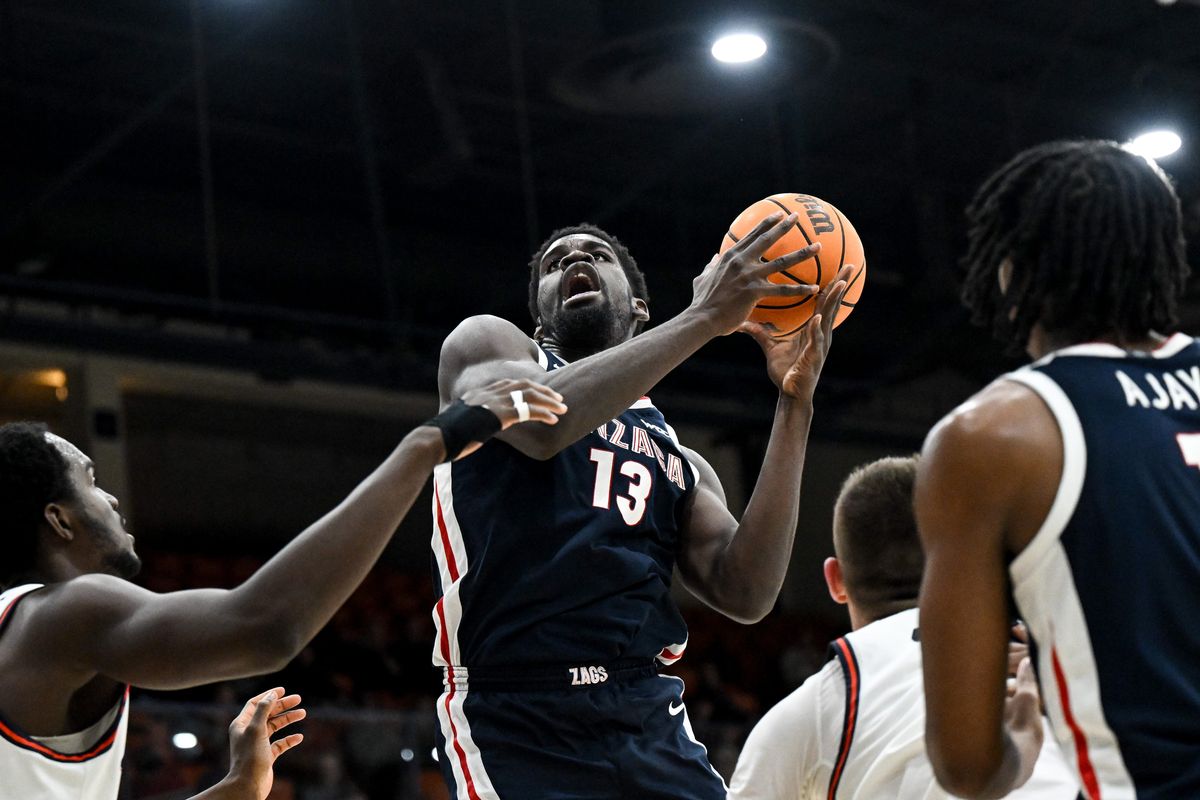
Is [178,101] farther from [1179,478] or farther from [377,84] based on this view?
[1179,478]

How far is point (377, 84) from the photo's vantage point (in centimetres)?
1431

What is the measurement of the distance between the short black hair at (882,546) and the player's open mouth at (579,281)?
3.55 ft

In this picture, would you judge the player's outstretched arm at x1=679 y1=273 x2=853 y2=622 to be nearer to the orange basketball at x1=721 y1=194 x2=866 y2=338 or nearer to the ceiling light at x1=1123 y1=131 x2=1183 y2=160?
the orange basketball at x1=721 y1=194 x2=866 y2=338

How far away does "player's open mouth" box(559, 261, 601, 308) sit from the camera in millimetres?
4375

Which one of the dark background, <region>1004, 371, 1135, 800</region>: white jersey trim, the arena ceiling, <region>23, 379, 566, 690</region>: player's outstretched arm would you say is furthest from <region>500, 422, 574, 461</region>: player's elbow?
the arena ceiling

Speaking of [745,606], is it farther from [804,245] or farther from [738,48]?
[738,48]

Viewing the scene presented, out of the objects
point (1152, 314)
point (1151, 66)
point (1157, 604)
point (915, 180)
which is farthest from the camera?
point (915, 180)

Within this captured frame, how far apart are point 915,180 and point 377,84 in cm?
510

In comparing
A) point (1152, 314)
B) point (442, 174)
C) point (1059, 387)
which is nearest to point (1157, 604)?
point (1059, 387)

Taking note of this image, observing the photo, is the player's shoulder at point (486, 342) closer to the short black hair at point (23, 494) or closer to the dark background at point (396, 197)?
the short black hair at point (23, 494)

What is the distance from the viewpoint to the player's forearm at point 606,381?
11.9 feet

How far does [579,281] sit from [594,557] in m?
0.90

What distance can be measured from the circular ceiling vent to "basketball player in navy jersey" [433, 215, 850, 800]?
5.51 m

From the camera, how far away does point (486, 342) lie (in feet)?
13.0
